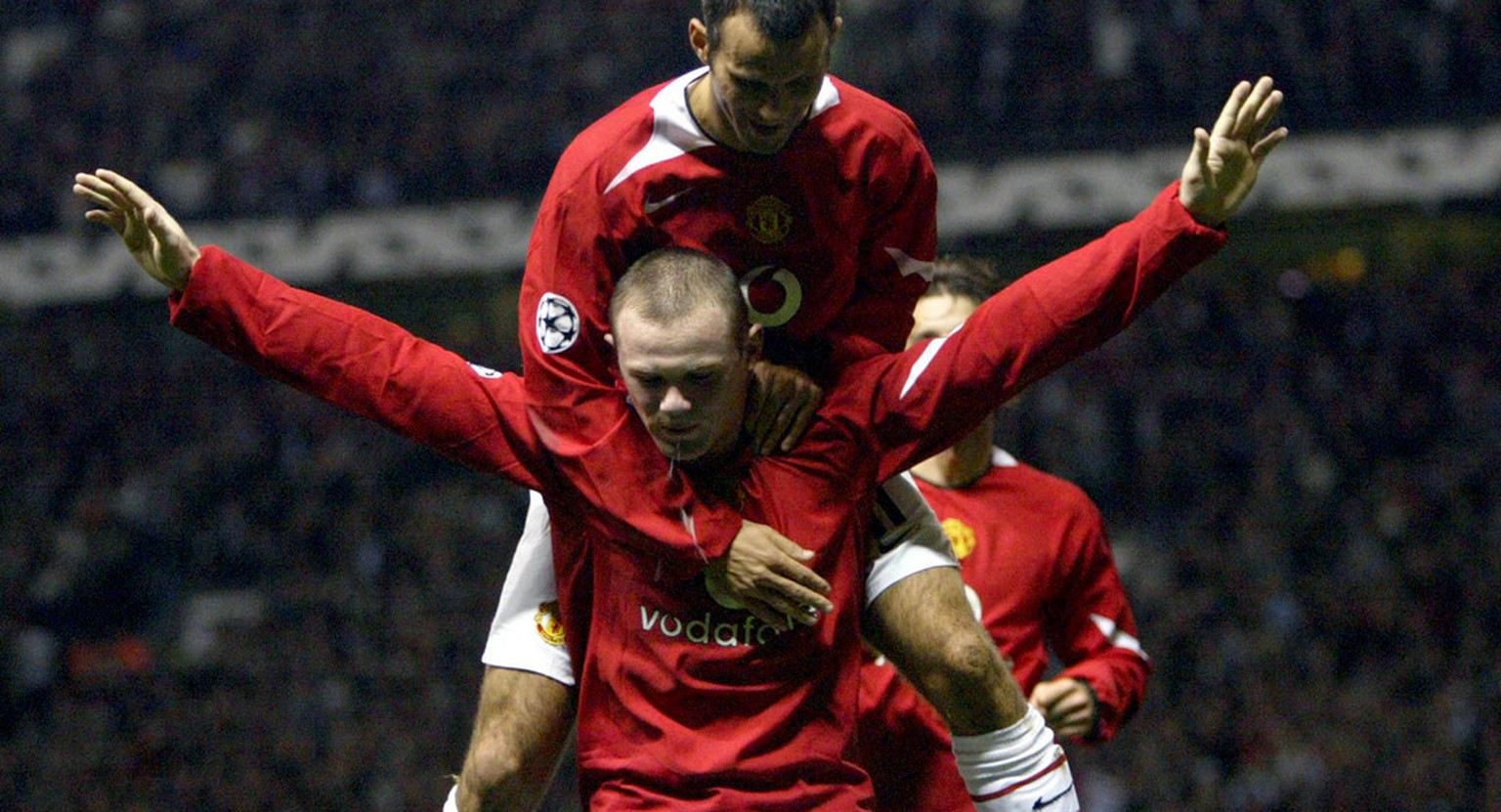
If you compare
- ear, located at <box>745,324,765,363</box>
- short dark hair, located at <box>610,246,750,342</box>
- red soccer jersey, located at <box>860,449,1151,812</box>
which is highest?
short dark hair, located at <box>610,246,750,342</box>

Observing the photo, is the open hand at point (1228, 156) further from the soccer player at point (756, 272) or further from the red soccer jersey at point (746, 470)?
the soccer player at point (756, 272)

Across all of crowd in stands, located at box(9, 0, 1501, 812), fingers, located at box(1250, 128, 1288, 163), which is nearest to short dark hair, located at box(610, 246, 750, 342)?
fingers, located at box(1250, 128, 1288, 163)

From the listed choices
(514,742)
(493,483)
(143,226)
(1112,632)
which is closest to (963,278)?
(1112,632)

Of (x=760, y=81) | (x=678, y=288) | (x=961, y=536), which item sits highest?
(x=760, y=81)

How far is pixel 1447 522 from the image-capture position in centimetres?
1035

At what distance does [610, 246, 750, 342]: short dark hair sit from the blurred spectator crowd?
34.0ft

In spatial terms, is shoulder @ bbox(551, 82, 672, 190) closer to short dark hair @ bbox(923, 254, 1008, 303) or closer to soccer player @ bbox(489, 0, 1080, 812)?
soccer player @ bbox(489, 0, 1080, 812)

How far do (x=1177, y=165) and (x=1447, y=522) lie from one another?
3.52 meters

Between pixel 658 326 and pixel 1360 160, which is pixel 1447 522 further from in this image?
pixel 658 326

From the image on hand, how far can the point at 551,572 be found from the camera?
11.0 ft

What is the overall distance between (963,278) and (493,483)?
929 cm

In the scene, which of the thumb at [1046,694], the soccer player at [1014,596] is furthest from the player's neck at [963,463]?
the thumb at [1046,694]

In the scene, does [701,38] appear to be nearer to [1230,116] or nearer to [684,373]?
[684,373]

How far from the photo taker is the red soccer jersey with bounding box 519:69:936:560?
2986mm
